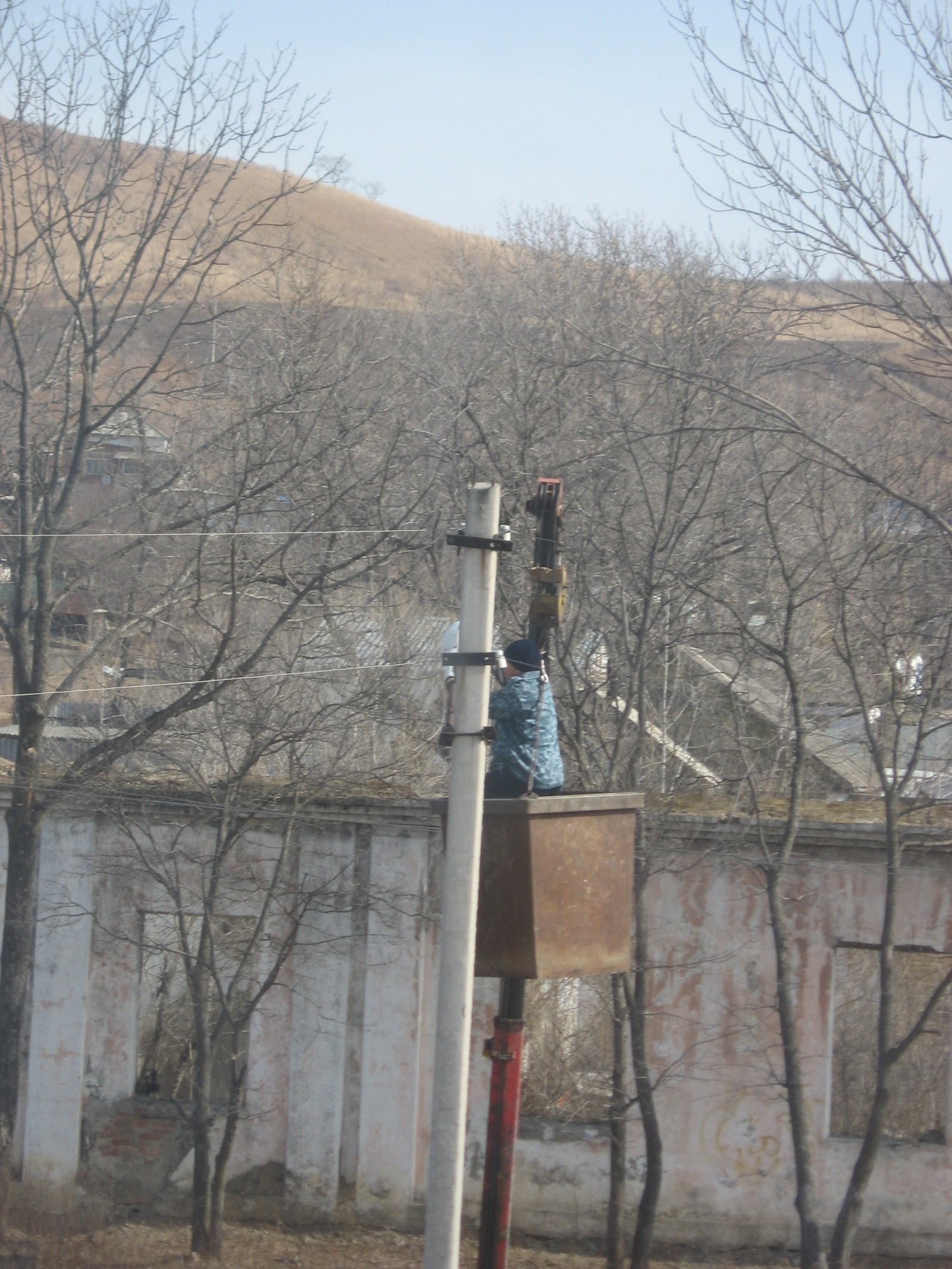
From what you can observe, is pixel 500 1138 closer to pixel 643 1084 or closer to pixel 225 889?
pixel 643 1084

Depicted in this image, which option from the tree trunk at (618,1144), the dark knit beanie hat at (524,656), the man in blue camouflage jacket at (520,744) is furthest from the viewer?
the tree trunk at (618,1144)

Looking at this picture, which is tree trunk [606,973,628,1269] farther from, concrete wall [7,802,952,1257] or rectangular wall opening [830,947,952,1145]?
rectangular wall opening [830,947,952,1145]

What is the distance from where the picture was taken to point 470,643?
4562 mm

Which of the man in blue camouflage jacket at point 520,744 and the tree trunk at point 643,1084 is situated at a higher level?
the man in blue camouflage jacket at point 520,744

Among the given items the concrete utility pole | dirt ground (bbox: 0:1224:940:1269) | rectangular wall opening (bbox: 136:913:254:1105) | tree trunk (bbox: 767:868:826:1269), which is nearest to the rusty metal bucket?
the concrete utility pole

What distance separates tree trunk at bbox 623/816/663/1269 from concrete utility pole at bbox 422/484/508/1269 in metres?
4.14

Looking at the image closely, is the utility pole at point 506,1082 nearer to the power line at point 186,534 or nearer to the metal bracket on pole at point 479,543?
the metal bracket on pole at point 479,543

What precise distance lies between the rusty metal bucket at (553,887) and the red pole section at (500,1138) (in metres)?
0.34

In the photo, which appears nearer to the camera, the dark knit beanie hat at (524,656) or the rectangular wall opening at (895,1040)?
the dark knit beanie hat at (524,656)

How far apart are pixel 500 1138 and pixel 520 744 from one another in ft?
5.16

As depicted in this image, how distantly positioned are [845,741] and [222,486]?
611cm

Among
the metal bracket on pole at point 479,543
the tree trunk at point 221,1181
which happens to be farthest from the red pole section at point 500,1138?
the tree trunk at point 221,1181

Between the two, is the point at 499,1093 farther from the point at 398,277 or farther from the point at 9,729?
the point at 398,277

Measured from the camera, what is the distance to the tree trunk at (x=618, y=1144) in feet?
28.7
